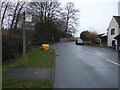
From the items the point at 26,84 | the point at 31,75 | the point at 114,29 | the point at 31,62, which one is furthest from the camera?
the point at 114,29

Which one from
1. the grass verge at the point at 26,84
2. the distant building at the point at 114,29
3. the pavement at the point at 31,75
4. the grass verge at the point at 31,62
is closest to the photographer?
the grass verge at the point at 26,84

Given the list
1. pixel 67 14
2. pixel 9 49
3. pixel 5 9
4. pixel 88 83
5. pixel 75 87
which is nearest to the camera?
pixel 75 87

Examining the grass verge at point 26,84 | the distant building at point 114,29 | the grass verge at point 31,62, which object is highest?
the distant building at point 114,29

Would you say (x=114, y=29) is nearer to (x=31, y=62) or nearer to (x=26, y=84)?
(x=31, y=62)

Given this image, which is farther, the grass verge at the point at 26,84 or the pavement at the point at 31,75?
the pavement at the point at 31,75

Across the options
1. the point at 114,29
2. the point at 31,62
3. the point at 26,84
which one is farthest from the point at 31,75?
the point at 114,29

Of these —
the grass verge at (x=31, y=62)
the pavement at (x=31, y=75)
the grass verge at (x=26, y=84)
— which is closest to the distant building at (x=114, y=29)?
the grass verge at (x=31, y=62)

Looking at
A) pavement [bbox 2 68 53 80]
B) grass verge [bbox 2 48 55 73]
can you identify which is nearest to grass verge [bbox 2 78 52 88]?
pavement [bbox 2 68 53 80]

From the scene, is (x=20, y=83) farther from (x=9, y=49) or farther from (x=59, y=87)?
(x=9, y=49)

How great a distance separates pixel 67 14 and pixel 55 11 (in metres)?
25.9

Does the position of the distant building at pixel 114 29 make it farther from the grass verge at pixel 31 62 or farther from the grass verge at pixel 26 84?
the grass verge at pixel 26 84

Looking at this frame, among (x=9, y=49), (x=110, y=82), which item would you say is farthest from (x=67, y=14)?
(x=110, y=82)

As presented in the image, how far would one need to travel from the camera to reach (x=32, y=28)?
45.5 meters

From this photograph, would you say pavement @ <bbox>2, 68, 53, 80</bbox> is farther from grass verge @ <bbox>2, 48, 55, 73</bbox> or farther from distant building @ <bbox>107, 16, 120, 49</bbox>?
distant building @ <bbox>107, 16, 120, 49</bbox>
